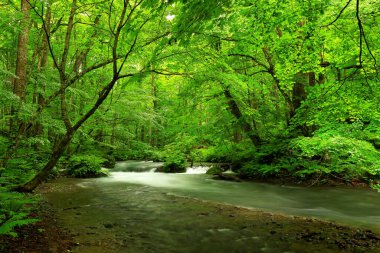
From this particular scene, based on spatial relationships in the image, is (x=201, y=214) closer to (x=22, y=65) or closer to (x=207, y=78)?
(x=207, y=78)

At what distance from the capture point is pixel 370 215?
856cm

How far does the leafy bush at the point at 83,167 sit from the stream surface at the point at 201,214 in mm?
3254

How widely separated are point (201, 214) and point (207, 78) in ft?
12.9

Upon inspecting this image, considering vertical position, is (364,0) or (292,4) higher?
(364,0)

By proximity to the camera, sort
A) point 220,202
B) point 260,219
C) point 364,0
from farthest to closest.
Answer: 1. point 220,202
2. point 364,0
3. point 260,219

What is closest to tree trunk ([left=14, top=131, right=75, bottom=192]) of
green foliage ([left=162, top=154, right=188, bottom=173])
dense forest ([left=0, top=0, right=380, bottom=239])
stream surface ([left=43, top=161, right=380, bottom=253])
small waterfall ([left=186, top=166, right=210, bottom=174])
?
dense forest ([left=0, top=0, right=380, bottom=239])

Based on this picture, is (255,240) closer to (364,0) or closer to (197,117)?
(364,0)

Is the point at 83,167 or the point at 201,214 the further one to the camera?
the point at 83,167

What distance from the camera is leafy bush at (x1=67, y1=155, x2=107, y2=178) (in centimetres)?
1566

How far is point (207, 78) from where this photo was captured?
22.8ft

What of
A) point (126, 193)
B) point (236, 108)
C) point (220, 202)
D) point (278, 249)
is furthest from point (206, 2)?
point (236, 108)

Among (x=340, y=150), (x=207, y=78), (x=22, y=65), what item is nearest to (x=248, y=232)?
(x=207, y=78)

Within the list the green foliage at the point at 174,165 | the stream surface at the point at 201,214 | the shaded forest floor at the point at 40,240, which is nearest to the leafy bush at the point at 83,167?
the stream surface at the point at 201,214

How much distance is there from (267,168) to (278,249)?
29.5ft
